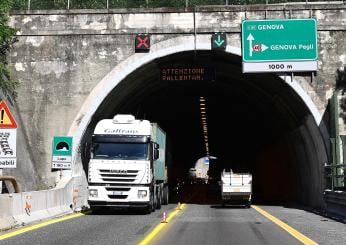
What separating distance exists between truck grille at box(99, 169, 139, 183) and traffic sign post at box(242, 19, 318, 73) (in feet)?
25.2

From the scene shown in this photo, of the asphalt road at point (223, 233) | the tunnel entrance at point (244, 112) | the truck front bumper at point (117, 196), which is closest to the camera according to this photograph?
the asphalt road at point (223, 233)

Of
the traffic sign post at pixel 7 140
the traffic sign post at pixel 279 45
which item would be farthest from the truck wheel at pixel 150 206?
the traffic sign post at pixel 7 140

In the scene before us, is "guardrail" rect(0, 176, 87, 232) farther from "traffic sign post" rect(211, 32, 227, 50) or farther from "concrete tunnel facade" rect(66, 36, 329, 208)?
"traffic sign post" rect(211, 32, 227, 50)

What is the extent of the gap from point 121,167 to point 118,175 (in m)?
0.33

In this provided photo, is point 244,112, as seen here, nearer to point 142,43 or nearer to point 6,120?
point 142,43

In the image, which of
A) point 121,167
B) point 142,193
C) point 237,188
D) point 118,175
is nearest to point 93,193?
point 118,175

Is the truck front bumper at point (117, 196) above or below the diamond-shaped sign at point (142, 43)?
below

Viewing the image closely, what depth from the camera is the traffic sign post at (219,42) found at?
1055 inches

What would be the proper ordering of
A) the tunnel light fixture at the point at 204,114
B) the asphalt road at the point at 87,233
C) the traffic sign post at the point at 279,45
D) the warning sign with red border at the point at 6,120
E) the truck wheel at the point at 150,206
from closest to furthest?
the asphalt road at the point at 87,233
the warning sign with red border at the point at 6,120
the truck wheel at the point at 150,206
the traffic sign post at the point at 279,45
the tunnel light fixture at the point at 204,114

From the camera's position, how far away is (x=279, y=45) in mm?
25188

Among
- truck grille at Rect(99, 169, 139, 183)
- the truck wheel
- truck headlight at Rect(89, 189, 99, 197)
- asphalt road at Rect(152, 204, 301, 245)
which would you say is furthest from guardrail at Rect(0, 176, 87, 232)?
asphalt road at Rect(152, 204, 301, 245)

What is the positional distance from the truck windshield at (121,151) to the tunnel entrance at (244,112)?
5.44 metres

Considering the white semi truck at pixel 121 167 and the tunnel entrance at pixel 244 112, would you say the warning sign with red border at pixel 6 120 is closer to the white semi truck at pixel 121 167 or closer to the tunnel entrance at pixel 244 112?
the white semi truck at pixel 121 167

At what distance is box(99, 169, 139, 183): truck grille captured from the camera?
70.5ft
